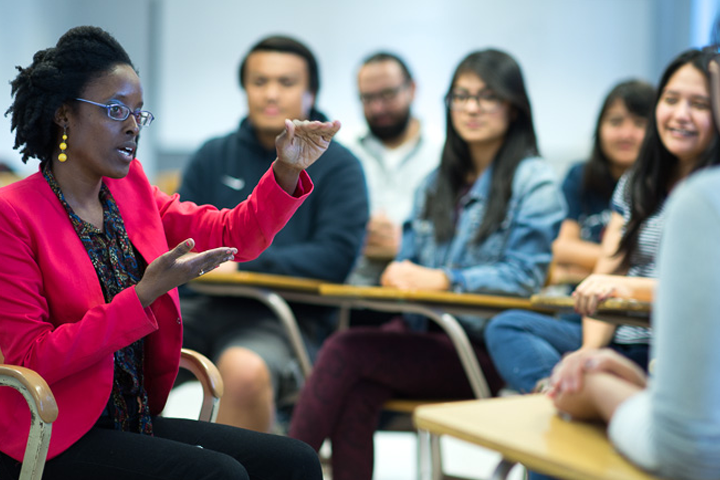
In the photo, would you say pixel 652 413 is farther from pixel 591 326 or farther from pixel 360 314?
pixel 360 314

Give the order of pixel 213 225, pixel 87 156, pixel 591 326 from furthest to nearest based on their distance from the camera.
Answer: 1. pixel 591 326
2. pixel 213 225
3. pixel 87 156

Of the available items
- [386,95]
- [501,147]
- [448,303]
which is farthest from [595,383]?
[386,95]

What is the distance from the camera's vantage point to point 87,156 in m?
1.49

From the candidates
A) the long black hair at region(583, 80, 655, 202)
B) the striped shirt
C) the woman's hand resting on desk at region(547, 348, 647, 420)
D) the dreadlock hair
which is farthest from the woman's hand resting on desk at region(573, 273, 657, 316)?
the long black hair at region(583, 80, 655, 202)

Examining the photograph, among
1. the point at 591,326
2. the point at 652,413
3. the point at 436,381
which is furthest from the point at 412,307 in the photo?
the point at 652,413

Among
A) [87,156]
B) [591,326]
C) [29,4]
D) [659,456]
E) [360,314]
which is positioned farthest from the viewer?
[29,4]

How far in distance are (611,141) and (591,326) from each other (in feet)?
4.19

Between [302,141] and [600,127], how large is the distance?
2.04 metres

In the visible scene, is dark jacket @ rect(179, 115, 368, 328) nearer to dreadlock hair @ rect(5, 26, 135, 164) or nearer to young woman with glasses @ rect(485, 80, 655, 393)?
young woman with glasses @ rect(485, 80, 655, 393)

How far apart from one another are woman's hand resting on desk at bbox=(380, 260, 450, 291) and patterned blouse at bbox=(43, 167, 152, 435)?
3.57ft

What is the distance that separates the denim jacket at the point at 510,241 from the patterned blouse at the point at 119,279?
117 centimetres

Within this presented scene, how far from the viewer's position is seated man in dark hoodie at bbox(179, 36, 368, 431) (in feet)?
8.26

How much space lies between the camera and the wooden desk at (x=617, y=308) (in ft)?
5.16

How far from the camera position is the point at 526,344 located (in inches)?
86.2
